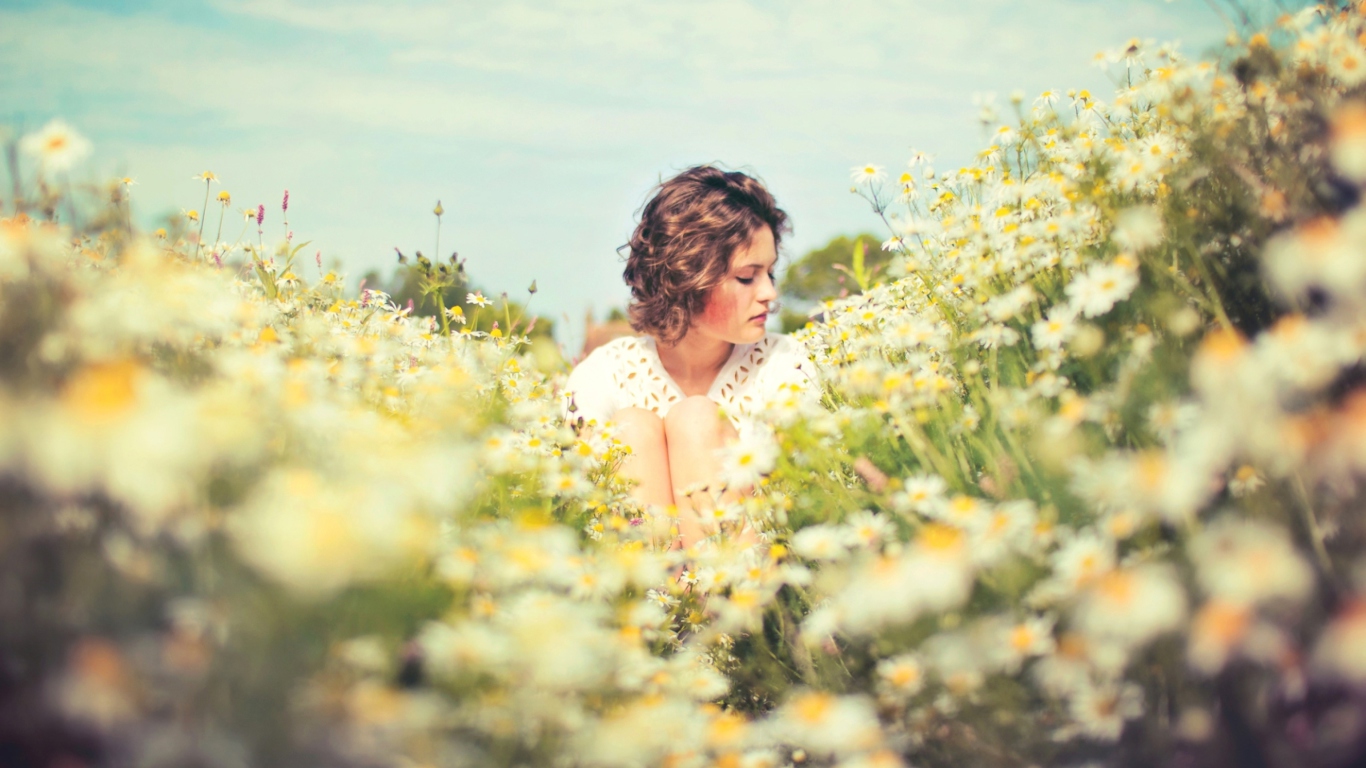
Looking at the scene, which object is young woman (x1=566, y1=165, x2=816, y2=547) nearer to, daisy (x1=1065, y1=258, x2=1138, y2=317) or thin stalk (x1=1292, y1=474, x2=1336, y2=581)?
daisy (x1=1065, y1=258, x2=1138, y2=317)

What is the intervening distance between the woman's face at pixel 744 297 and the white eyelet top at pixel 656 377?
290mm

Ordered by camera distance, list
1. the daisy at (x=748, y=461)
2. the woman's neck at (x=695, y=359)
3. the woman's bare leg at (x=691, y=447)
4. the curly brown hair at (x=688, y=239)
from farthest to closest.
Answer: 1. the woman's neck at (x=695, y=359)
2. the curly brown hair at (x=688, y=239)
3. the woman's bare leg at (x=691, y=447)
4. the daisy at (x=748, y=461)

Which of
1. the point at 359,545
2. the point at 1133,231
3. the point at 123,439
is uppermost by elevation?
the point at 1133,231

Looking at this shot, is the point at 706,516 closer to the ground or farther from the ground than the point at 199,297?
closer to the ground

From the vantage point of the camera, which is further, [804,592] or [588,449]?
[588,449]

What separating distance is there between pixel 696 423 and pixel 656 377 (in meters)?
0.86

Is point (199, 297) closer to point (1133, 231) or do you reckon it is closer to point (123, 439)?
point (123, 439)

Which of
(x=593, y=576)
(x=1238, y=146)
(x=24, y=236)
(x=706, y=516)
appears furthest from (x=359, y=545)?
(x=1238, y=146)

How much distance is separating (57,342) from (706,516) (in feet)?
4.76

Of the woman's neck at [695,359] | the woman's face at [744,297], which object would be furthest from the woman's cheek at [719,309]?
the woman's neck at [695,359]

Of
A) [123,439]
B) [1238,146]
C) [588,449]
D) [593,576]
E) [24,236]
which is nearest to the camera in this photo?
[123,439]

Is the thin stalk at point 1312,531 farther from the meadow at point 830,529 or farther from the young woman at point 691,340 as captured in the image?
the young woman at point 691,340

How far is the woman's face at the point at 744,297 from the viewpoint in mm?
3533

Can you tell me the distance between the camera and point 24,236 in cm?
129
